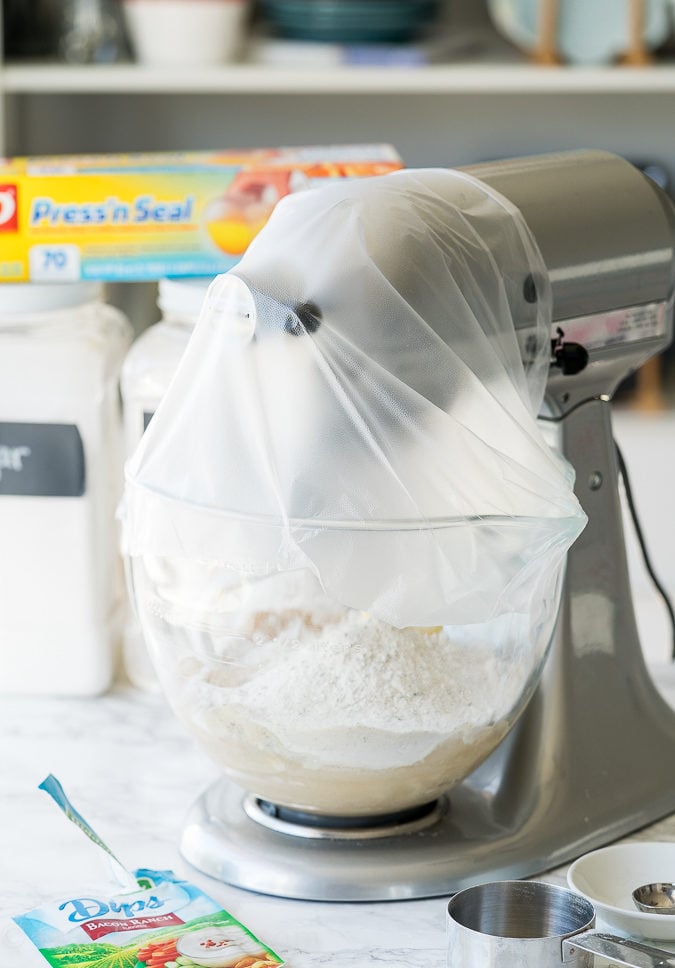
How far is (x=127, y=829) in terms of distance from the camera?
77cm

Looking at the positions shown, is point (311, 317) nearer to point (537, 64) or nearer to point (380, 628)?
point (380, 628)

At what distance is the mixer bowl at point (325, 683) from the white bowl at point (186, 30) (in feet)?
4.59

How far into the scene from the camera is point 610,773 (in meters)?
0.79

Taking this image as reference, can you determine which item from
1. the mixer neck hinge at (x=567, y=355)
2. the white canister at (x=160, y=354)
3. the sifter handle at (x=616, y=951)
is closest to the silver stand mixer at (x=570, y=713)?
the mixer neck hinge at (x=567, y=355)

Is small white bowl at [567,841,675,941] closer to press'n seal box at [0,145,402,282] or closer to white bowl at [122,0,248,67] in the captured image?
press'n seal box at [0,145,402,282]

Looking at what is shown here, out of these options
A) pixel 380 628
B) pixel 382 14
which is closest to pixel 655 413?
Answer: pixel 382 14

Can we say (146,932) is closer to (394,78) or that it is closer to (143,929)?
(143,929)

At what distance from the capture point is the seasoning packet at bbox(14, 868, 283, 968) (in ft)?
2.06

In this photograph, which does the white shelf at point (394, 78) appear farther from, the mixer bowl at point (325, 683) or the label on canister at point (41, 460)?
the mixer bowl at point (325, 683)

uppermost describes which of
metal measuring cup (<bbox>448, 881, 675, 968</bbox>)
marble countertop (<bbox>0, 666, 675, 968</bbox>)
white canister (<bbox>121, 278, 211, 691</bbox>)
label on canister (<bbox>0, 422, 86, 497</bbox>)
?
white canister (<bbox>121, 278, 211, 691</bbox>)

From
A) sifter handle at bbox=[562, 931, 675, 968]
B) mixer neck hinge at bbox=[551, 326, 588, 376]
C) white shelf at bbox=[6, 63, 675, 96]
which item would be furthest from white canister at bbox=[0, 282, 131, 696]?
white shelf at bbox=[6, 63, 675, 96]

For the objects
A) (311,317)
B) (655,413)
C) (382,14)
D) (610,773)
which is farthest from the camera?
(655,413)

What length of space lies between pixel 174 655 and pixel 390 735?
0.38 ft

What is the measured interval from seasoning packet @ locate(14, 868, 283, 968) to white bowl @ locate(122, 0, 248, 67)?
1491mm
